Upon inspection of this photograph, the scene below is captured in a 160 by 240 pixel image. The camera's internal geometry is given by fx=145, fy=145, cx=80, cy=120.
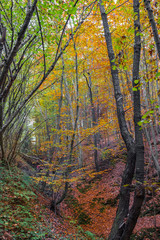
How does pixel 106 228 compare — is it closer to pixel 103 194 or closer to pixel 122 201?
pixel 103 194

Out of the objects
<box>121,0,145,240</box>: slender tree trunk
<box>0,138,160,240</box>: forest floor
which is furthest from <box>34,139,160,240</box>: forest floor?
<box>121,0,145,240</box>: slender tree trunk

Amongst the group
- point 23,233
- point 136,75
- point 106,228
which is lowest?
point 106,228

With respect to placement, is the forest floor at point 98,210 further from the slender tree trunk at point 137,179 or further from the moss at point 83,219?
the slender tree trunk at point 137,179

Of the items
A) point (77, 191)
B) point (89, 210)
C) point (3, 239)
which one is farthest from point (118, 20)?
point (77, 191)

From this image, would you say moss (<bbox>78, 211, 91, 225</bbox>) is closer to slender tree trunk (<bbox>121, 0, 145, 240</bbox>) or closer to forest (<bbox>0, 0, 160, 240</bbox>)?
forest (<bbox>0, 0, 160, 240</bbox>)

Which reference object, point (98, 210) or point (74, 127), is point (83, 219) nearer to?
point (98, 210)

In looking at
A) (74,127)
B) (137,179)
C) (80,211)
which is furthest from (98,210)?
(137,179)

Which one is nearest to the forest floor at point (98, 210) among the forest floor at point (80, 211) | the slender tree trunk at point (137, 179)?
the forest floor at point (80, 211)

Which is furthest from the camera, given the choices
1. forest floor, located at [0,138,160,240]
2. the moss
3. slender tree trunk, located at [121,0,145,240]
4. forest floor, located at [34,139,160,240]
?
the moss

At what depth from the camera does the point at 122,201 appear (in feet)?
9.25

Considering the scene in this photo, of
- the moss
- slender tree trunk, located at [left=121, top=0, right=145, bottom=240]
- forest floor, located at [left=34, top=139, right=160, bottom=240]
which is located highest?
slender tree trunk, located at [left=121, top=0, right=145, bottom=240]

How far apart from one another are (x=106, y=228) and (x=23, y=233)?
406 centimetres

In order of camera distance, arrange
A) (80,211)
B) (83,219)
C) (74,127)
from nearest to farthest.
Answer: (74,127), (83,219), (80,211)

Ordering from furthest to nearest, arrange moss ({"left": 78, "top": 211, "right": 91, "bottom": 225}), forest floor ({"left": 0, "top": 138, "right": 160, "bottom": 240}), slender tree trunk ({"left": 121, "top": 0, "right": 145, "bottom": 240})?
moss ({"left": 78, "top": 211, "right": 91, "bottom": 225}) < forest floor ({"left": 0, "top": 138, "right": 160, "bottom": 240}) < slender tree trunk ({"left": 121, "top": 0, "right": 145, "bottom": 240})
